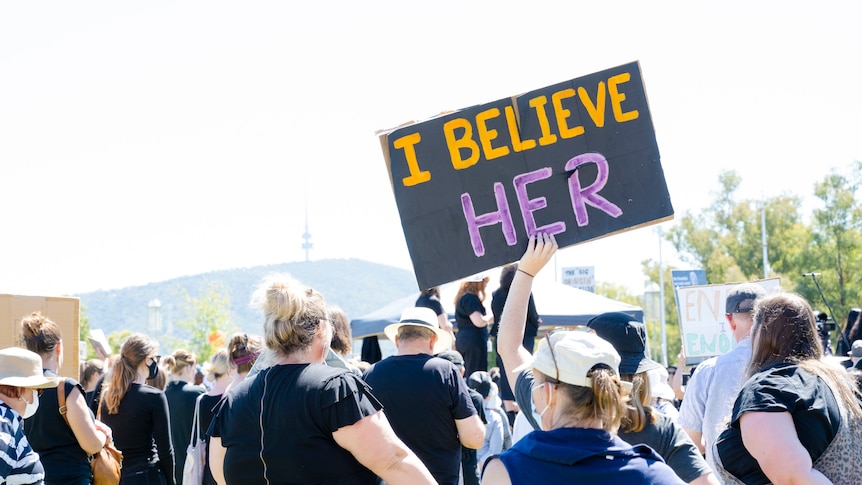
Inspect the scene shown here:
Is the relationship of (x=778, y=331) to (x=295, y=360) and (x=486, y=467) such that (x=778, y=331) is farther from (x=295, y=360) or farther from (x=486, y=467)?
(x=295, y=360)

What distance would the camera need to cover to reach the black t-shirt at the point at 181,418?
7.84 meters

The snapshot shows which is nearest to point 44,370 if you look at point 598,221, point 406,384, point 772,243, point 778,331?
point 406,384

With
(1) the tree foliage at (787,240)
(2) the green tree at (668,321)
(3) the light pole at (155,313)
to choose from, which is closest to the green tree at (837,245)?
(1) the tree foliage at (787,240)

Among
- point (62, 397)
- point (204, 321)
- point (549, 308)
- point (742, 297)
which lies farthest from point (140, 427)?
point (204, 321)

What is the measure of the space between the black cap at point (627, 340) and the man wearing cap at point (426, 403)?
1626mm

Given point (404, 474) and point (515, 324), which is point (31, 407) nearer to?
point (404, 474)

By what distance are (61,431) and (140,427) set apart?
50.9 inches

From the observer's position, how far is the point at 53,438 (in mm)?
5492

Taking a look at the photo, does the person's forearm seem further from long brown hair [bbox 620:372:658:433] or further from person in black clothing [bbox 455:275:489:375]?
person in black clothing [bbox 455:275:489:375]

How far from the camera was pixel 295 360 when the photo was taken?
3.47 meters

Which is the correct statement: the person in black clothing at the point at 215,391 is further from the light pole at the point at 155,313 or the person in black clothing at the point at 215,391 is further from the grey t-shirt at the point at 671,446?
the light pole at the point at 155,313

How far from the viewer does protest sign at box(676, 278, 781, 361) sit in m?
11.3

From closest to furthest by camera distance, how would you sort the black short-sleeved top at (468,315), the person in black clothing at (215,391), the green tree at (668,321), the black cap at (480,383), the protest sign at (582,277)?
the person in black clothing at (215,391)
the black cap at (480,383)
the black short-sleeved top at (468,315)
the protest sign at (582,277)
the green tree at (668,321)

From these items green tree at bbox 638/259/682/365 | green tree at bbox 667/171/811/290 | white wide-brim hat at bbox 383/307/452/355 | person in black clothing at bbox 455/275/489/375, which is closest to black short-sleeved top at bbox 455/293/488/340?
person in black clothing at bbox 455/275/489/375
